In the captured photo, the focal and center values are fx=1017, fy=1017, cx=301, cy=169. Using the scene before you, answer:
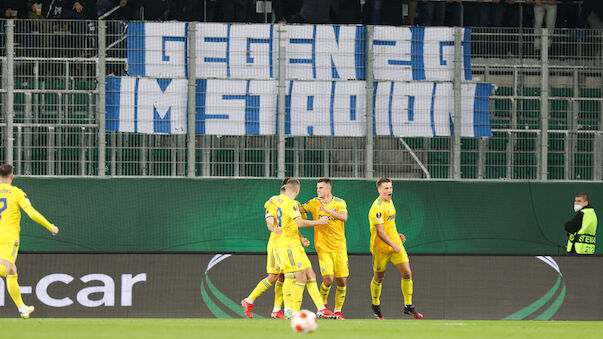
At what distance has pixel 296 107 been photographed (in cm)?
1798

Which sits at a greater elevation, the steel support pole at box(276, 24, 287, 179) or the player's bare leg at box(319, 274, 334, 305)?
the steel support pole at box(276, 24, 287, 179)

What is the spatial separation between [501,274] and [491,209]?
155 inches

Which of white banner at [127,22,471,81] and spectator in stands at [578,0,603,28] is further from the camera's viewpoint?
spectator in stands at [578,0,603,28]

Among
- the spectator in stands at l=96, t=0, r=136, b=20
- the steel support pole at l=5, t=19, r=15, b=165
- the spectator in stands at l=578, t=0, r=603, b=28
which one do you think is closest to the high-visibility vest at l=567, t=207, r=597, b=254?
the spectator in stands at l=578, t=0, r=603, b=28

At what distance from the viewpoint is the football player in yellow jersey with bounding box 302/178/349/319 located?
43.4 ft

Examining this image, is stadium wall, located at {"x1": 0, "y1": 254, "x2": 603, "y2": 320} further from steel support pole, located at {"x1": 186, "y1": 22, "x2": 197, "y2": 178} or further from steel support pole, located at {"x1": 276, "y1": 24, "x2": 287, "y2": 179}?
steel support pole, located at {"x1": 186, "y1": 22, "x2": 197, "y2": 178}

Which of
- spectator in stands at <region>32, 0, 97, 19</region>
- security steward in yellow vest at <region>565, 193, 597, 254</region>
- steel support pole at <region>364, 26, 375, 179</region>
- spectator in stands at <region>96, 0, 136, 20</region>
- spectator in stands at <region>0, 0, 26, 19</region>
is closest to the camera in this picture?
security steward in yellow vest at <region>565, 193, 597, 254</region>

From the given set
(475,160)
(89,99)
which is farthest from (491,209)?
(89,99)

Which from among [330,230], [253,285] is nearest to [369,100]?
[253,285]

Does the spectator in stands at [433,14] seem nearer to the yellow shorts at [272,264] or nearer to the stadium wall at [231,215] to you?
the stadium wall at [231,215]

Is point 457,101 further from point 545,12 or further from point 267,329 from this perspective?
point 267,329

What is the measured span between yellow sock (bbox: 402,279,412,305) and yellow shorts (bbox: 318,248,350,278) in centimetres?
90

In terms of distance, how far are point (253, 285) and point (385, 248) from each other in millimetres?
2017

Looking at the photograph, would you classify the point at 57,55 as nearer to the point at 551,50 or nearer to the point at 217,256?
the point at 217,256
